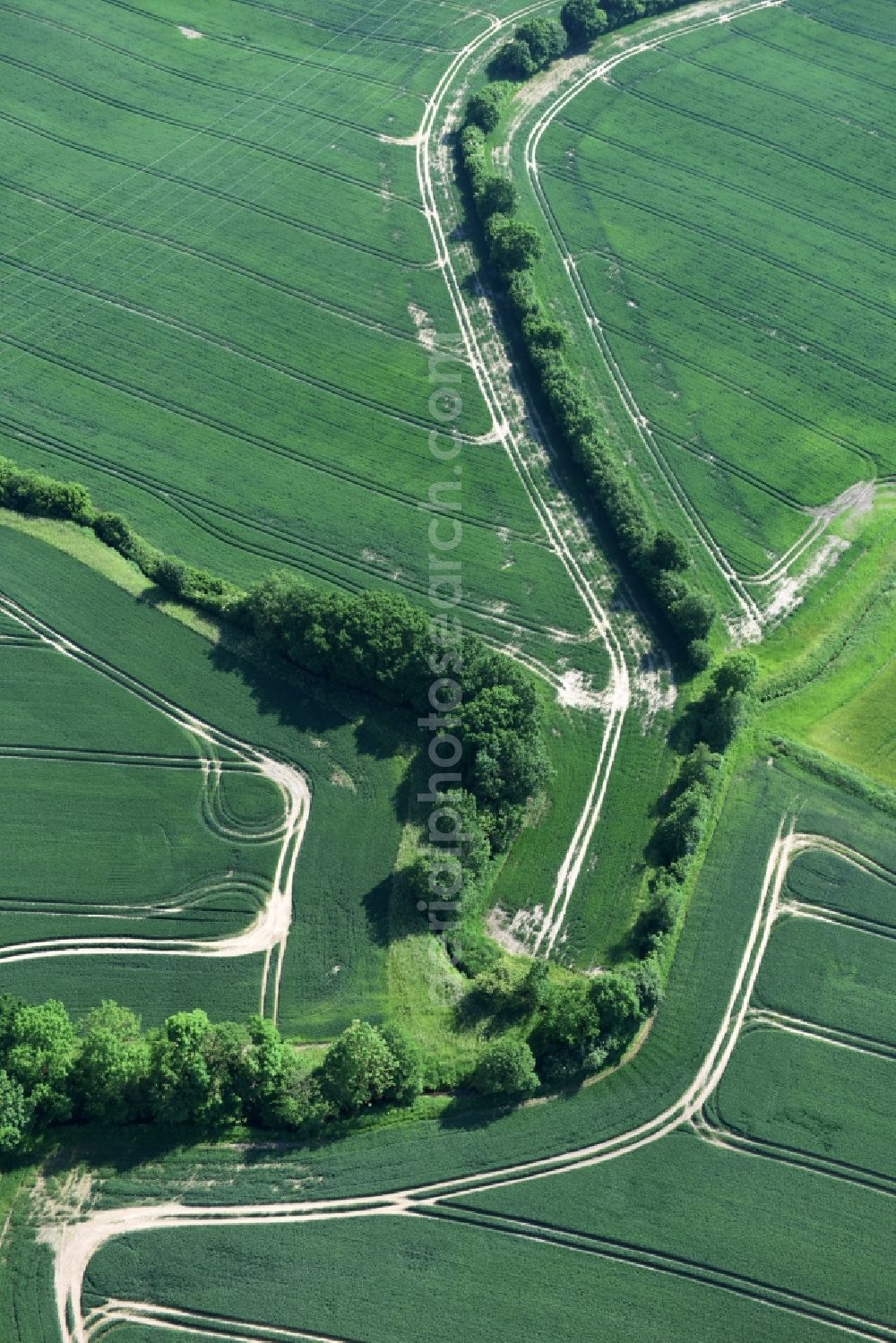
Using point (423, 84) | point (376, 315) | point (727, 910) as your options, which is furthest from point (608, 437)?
point (423, 84)

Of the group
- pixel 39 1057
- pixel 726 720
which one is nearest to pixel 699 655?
pixel 726 720

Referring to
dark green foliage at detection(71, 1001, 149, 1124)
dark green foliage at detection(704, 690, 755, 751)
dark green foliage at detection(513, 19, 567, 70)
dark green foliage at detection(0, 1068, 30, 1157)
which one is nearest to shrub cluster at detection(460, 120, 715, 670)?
dark green foliage at detection(704, 690, 755, 751)

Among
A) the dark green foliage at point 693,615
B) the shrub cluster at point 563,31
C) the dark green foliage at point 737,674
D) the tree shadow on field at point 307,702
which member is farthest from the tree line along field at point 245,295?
the dark green foliage at point 737,674

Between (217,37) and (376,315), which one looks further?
(217,37)

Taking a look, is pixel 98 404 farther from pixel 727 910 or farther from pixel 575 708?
pixel 727 910

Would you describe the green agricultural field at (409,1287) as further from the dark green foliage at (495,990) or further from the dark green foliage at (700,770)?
the dark green foliage at (700,770)
